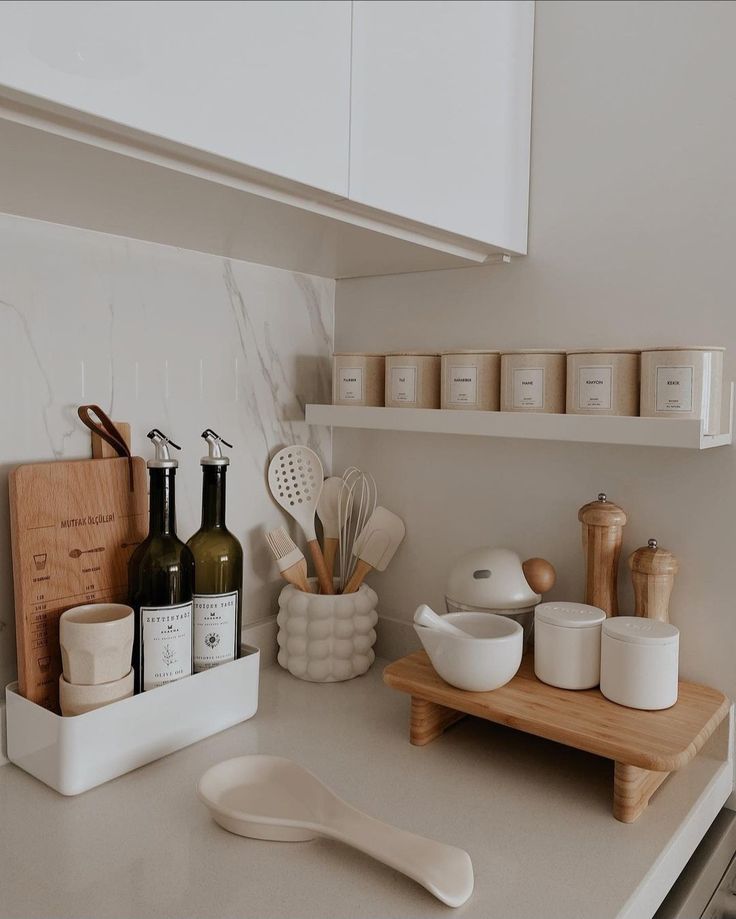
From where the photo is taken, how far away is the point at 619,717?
35.4 inches

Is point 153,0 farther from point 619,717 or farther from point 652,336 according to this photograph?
point 619,717

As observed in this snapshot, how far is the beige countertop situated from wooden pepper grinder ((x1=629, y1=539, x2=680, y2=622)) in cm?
20

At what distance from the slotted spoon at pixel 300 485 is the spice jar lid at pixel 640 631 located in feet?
1.60

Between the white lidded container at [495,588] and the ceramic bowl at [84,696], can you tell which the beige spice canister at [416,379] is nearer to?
the white lidded container at [495,588]

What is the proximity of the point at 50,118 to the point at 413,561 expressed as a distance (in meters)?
0.89

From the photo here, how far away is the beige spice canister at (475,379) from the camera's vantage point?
3.53 ft

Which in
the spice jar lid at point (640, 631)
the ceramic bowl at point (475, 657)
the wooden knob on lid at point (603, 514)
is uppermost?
the wooden knob on lid at point (603, 514)

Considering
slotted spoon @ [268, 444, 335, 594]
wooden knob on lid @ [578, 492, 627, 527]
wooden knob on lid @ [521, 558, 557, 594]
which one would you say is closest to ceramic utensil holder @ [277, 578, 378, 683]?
slotted spoon @ [268, 444, 335, 594]

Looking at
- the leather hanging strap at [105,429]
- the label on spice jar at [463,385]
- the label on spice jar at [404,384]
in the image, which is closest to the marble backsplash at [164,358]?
the leather hanging strap at [105,429]

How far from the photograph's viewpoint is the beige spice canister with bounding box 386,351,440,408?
3.77 feet

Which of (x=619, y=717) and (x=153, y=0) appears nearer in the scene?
(x=153, y=0)

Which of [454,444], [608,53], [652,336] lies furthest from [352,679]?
[608,53]

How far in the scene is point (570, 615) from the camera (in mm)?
979

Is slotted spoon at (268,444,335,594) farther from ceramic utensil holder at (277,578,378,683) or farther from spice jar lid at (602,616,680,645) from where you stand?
spice jar lid at (602,616,680,645)
